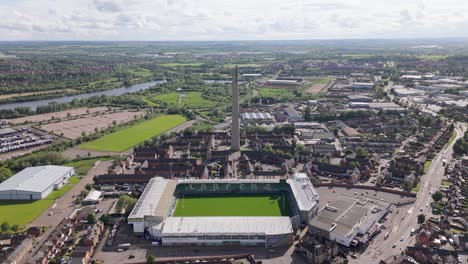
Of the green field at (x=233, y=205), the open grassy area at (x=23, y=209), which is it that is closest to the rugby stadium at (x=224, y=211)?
the green field at (x=233, y=205)

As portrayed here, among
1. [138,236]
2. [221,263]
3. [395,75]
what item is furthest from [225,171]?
[395,75]

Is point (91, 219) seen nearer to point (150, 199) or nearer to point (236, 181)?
point (150, 199)

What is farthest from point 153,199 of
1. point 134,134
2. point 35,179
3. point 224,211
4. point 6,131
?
point 6,131

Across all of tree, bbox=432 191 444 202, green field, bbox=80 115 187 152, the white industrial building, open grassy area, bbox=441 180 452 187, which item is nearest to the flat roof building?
tree, bbox=432 191 444 202

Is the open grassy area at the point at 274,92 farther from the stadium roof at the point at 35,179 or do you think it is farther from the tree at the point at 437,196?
the tree at the point at 437,196

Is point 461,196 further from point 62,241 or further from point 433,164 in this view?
Answer: point 62,241

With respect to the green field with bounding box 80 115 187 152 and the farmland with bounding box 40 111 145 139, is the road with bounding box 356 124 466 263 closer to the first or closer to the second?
the green field with bounding box 80 115 187 152
